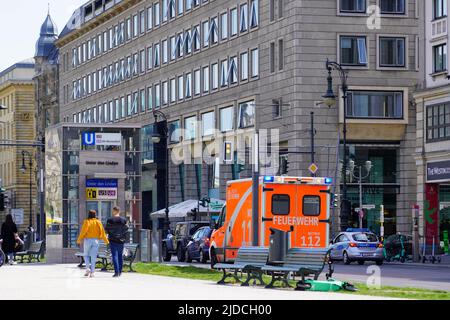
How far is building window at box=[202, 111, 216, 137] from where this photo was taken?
85312 millimetres

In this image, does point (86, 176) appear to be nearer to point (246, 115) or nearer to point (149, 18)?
point (246, 115)

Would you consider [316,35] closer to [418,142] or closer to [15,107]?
[418,142]

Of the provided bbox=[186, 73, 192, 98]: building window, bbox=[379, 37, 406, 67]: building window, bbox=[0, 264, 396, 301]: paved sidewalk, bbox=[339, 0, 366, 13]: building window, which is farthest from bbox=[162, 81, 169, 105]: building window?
bbox=[0, 264, 396, 301]: paved sidewalk

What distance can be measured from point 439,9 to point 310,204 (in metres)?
26.8

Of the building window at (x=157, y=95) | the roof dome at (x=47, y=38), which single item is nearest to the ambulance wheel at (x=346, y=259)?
the building window at (x=157, y=95)

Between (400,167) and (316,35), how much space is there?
9045 millimetres

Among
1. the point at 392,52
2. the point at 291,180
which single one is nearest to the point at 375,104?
the point at 392,52

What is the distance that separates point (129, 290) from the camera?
26.7 metres

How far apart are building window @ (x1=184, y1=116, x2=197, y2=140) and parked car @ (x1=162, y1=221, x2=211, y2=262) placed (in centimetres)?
2799

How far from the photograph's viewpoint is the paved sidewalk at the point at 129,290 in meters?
23.9

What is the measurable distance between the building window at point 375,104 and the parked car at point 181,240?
60.0 ft

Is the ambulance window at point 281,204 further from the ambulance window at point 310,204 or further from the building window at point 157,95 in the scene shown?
the building window at point 157,95

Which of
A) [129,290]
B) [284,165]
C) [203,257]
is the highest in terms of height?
[284,165]
